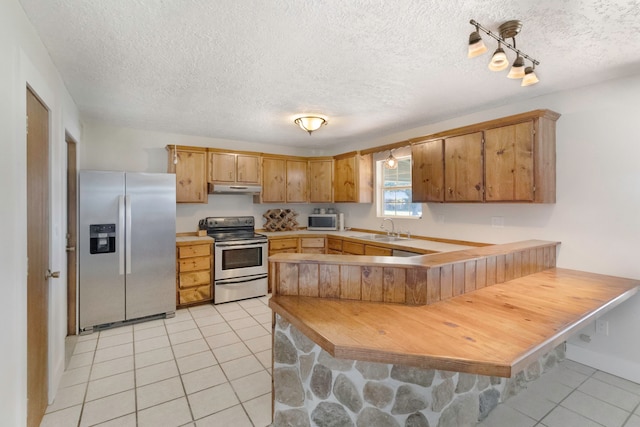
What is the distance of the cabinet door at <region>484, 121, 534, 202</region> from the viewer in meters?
2.81

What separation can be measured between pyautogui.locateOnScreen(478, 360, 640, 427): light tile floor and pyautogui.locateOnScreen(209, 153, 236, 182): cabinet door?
4.06 m

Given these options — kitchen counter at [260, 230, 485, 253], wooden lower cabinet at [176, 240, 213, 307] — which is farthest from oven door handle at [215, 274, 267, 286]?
kitchen counter at [260, 230, 485, 253]

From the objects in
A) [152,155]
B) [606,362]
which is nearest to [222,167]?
[152,155]

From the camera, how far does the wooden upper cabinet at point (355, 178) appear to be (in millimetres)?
4812

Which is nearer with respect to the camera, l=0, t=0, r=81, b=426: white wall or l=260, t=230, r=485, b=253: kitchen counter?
l=0, t=0, r=81, b=426: white wall

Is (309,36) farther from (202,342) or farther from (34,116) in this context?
(202,342)

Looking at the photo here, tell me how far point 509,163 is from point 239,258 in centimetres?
344

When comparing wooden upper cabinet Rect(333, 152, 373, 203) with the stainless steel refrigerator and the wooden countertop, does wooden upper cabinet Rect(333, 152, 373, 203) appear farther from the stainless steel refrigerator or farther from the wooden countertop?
the wooden countertop

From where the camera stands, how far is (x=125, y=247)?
11.4 ft

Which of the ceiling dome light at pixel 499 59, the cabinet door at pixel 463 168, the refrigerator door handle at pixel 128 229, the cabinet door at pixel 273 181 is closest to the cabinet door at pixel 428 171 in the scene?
the cabinet door at pixel 463 168

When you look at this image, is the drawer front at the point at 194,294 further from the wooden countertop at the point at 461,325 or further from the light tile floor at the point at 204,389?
the wooden countertop at the point at 461,325

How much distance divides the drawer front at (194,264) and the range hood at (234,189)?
97 cm

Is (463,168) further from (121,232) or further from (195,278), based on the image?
(121,232)

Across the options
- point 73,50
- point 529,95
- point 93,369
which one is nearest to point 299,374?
point 93,369
